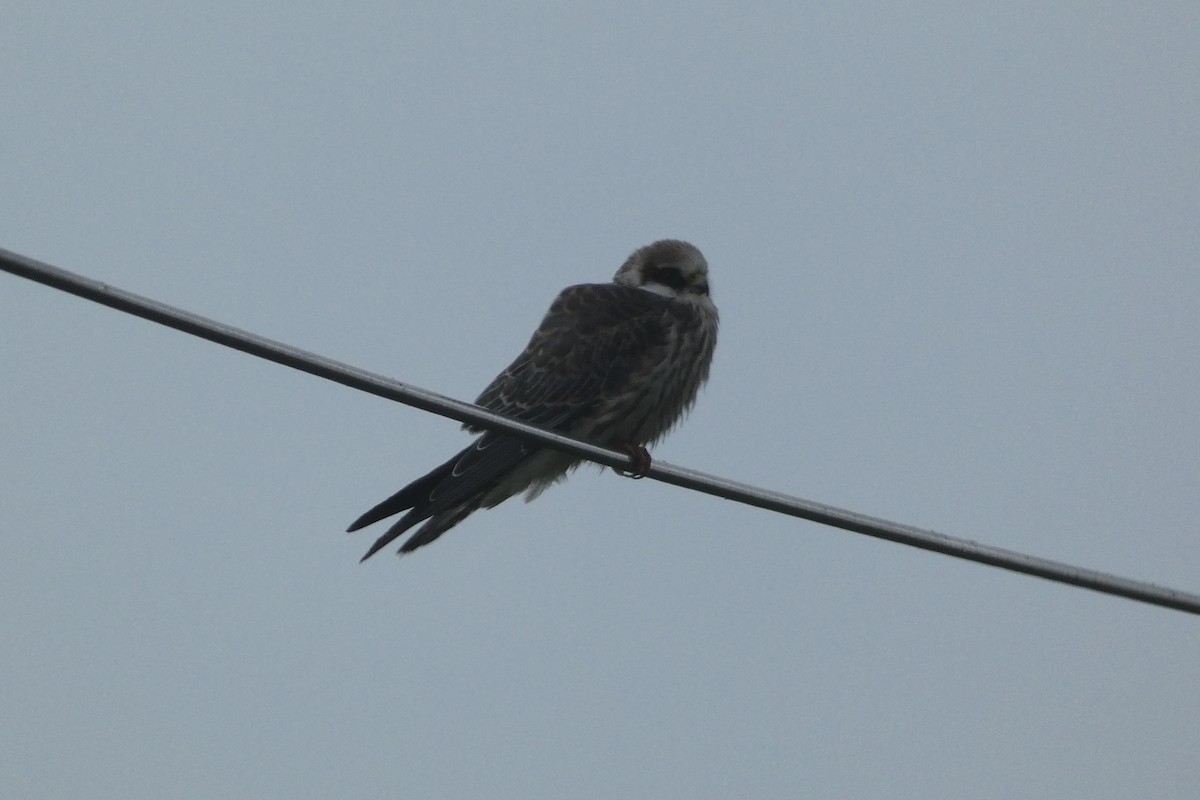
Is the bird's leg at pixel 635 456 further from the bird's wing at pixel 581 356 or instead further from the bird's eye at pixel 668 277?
Answer: the bird's eye at pixel 668 277

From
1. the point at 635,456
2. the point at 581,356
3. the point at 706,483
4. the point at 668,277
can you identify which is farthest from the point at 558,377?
the point at 706,483

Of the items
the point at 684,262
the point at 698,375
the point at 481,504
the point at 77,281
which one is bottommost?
the point at 77,281

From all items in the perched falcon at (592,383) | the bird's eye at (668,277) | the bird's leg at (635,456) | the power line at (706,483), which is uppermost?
the bird's eye at (668,277)

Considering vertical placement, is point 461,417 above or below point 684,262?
below

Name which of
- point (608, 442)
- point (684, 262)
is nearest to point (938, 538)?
point (608, 442)

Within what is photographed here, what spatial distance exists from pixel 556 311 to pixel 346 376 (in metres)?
3.49

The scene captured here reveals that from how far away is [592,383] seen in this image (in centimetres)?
662

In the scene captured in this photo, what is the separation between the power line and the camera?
3473 millimetres

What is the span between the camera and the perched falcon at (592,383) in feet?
20.8

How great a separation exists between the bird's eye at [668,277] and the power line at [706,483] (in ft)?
9.87

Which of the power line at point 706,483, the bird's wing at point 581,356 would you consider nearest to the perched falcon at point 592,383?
the bird's wing at point 581,356

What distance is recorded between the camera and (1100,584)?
3.85 meters

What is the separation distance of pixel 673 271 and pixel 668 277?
0.04 m

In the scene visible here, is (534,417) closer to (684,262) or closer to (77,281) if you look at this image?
(684,262)
